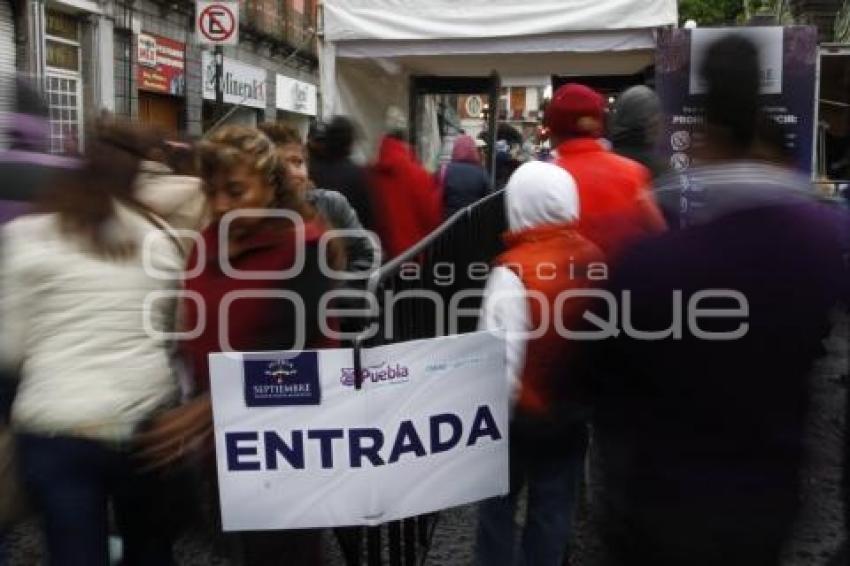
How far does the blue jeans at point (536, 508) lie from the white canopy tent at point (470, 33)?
5106 millimetres

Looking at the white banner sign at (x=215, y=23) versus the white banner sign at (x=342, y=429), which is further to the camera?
the white banner sign at (x=215, y=23)

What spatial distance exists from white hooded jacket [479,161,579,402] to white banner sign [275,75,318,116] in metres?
27.7

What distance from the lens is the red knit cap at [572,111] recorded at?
3664 millimetres

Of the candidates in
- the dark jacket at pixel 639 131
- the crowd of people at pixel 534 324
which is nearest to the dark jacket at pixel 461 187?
the dark jacket at pixel 639 131

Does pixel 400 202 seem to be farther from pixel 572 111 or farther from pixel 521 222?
pixel 521 222

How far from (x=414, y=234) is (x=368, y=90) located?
318 cm

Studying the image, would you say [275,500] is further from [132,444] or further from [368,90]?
[368,90]

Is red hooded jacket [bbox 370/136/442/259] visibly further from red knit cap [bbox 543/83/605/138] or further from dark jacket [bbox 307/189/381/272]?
red knit cap [bbox 543/83/605/138]

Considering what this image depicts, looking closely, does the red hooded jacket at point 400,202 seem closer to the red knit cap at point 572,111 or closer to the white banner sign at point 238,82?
the red knit cap at point 572,111

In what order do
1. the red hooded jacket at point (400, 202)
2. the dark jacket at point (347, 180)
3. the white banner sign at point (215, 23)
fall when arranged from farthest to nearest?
the white banner sign at point (215, 23), the red hooded jacket at point (400, 202), the dark jacket at point (347, 180)

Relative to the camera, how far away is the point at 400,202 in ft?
21.0

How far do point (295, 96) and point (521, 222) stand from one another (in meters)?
29.8

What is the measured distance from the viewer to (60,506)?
294 cm

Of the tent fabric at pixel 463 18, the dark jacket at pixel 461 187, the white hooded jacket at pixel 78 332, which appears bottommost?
the white hooded jacket at pixel 78 332
